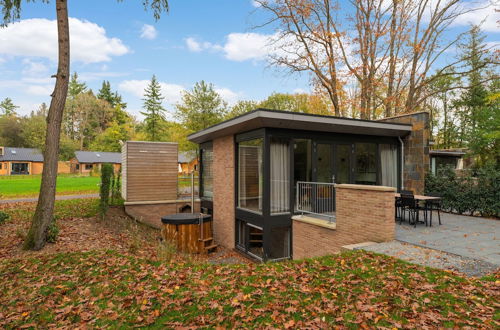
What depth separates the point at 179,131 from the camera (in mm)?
25172

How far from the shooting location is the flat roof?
7.94 metres

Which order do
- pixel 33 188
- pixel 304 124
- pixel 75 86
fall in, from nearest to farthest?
pixel 304 124 < pixel 33 188 < pixel 75 86

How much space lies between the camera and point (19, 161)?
4456cm

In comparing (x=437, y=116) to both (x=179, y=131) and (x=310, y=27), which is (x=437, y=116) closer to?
(x=310, y=27)

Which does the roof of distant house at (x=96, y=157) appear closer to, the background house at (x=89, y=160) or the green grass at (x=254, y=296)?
the background house at (x=89, y=160)

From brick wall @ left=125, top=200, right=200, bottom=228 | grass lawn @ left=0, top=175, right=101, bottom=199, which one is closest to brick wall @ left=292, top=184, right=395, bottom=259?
brick wall @ left=125, top=200, right=200, bottom=228

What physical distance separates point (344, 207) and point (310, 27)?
16.7 meters

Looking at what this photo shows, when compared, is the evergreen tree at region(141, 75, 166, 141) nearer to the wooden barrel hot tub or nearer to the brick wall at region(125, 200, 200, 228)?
the brick wall at region(125, 200, 200, 228)

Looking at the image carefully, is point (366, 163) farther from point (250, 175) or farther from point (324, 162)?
point (250, 175)

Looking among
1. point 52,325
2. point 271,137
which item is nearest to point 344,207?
point 271,137

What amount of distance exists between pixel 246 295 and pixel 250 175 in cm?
623

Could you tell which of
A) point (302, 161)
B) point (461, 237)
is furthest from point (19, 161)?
point (461, 237)

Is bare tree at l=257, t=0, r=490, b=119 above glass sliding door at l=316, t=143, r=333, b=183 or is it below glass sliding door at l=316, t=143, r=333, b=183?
above

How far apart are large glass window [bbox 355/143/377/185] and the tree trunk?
9.67m
